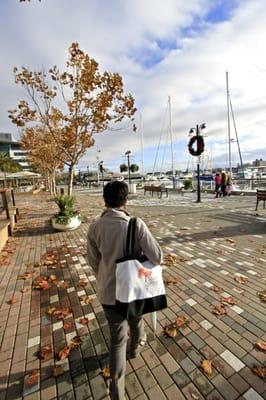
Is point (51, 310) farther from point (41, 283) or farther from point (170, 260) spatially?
point (170, 260)

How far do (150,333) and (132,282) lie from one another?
146 centimetres

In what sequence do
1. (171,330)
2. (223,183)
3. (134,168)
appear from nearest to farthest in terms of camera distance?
1. (171,330)
2. (223,183)
3. (134,168)

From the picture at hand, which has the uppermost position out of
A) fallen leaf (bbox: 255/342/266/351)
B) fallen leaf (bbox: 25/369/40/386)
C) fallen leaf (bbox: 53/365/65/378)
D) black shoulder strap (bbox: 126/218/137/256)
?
black shoulder strap (bbox: 126/218/137/256)

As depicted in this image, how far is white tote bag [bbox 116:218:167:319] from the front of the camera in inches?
73.2

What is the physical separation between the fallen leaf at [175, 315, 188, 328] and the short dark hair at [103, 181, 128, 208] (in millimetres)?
2028

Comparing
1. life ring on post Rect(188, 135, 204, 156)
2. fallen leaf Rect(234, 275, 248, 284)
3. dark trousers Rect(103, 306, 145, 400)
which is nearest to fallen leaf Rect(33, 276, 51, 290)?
dark trousers Rect(103, 306, 145, 400)

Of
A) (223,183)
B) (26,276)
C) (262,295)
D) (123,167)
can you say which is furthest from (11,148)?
(262,295)

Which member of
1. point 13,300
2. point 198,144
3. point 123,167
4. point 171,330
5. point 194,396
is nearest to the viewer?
point 194,396

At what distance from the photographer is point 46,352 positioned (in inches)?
105

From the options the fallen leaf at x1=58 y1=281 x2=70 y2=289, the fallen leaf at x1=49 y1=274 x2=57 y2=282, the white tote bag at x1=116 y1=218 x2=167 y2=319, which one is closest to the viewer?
the white tote bag at x1=116 y1=218 x2=167 y2=319

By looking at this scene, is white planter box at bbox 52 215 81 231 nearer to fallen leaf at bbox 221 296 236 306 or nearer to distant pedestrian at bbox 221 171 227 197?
fallen leaf at bbox 221 296 236 306

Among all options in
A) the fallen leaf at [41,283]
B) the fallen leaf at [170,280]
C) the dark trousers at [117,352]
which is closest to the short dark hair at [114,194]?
the dark trousers at [117,352]

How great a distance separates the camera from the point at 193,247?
6.11 meters

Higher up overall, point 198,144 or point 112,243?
point 198,144
